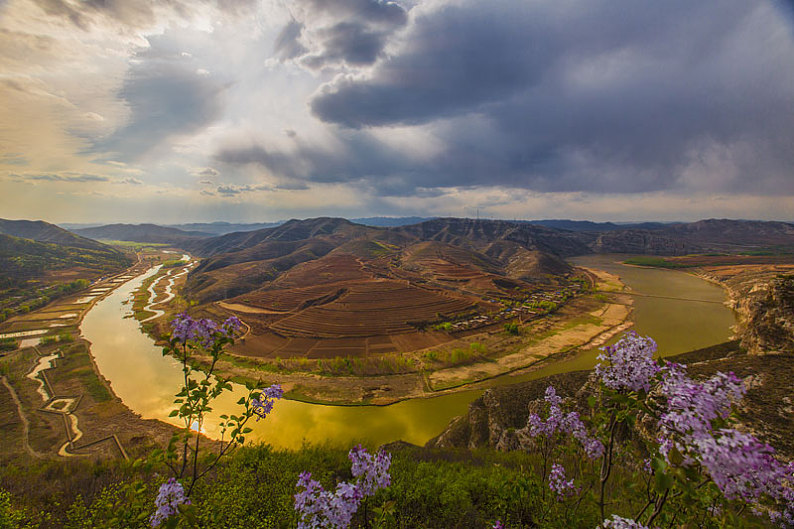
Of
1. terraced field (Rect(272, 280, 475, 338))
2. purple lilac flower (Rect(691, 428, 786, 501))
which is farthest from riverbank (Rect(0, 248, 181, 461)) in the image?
purple lilac flower (Rect(691, 428, 786, 501))

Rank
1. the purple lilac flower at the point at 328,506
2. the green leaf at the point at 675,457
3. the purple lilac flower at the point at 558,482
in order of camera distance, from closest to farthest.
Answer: the green leaf at the point at 675,457 → the purple lilac flower at the point at 328,506 → the purple lilac flower at the point at 558,482

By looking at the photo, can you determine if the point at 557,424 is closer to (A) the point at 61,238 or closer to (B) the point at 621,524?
(B) the point at 621,524

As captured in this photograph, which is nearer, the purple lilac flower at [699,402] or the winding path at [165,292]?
the purple lilac flower at [699,402]

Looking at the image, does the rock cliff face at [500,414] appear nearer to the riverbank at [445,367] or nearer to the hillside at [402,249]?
the riverbank at [445,367]

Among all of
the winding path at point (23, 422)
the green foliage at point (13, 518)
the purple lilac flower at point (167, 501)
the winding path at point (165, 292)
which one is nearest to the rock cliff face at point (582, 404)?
the purple lilac flower at point (167, 501)

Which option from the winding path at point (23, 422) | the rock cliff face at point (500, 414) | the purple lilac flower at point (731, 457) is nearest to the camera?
the purple lilac flower at point (731, 457)

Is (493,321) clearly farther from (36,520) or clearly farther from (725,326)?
(36,520)

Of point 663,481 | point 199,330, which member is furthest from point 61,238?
point 663,481
